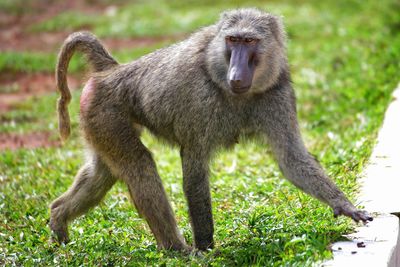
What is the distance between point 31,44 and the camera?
15133 mm

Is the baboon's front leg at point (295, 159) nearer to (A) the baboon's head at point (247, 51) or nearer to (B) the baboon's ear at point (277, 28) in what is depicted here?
(A) the baboon's head at point (247, 51)

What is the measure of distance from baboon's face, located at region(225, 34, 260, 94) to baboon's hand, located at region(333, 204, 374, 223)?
0.97 metres

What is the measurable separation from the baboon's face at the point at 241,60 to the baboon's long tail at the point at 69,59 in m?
1.24

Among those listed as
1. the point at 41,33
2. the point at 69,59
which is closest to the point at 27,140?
the point at 69,59

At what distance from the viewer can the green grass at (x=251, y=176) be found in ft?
17.6

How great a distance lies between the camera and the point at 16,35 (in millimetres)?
15969

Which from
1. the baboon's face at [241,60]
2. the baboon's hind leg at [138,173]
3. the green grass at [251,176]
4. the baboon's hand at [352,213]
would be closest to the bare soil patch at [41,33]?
the green grass at [251,176]

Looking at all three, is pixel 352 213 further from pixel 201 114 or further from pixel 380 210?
pixel 201 114

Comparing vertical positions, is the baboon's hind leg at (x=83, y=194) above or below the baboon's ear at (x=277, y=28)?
below

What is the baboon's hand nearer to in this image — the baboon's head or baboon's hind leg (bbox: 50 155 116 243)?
the baboon's head

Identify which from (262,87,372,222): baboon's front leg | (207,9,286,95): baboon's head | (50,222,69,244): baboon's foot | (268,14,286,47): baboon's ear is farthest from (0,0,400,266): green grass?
(268,14,286,47): baboon's ear

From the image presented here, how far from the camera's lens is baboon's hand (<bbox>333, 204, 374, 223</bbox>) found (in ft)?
16.7

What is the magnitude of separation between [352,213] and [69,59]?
8.16 ft

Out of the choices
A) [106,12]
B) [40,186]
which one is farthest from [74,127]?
[106,12]
